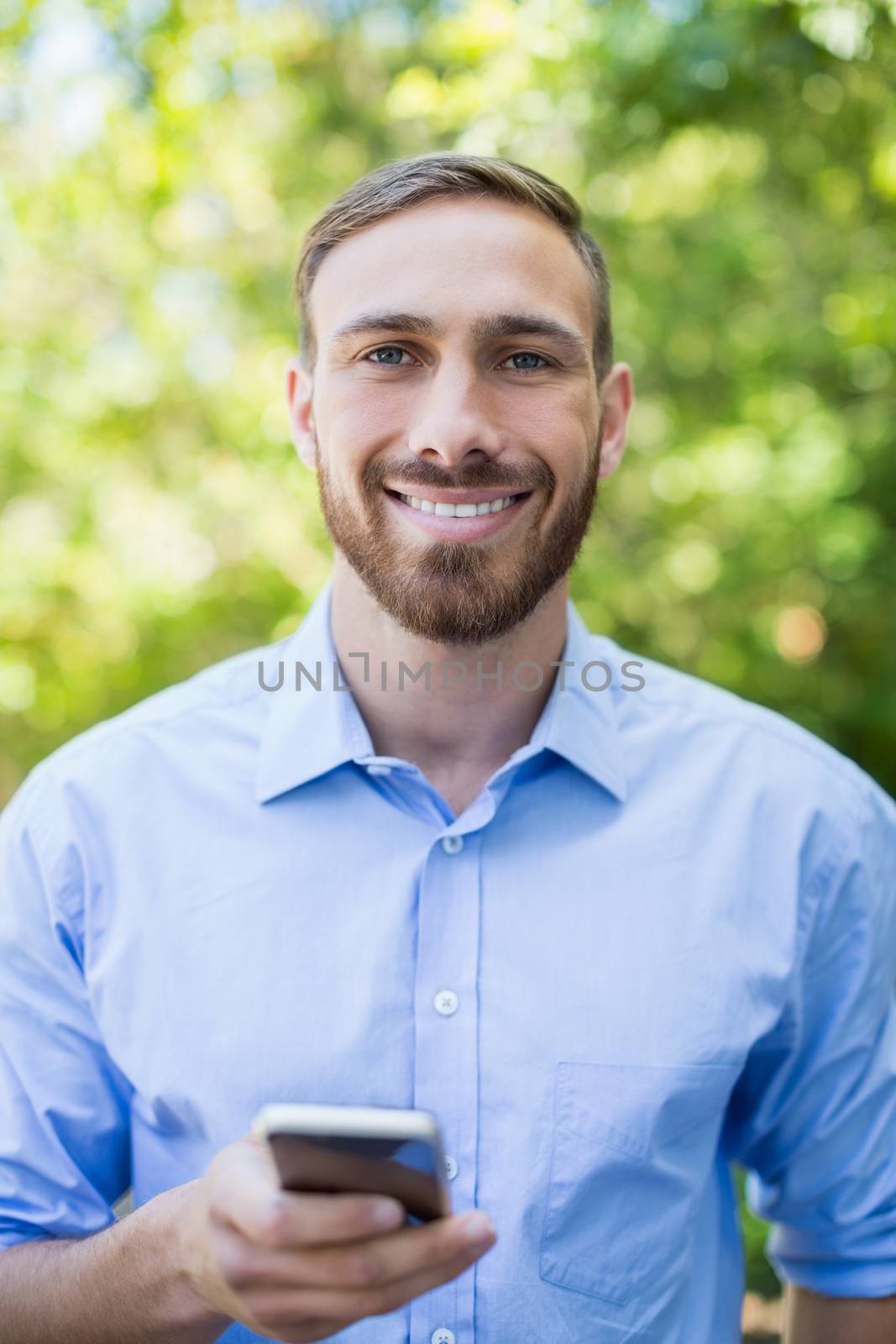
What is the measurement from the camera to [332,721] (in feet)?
5.73

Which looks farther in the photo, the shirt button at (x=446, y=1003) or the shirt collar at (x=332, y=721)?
the shirt collar at (x=332, y=721)

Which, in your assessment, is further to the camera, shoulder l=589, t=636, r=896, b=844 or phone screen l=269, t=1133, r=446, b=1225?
shoulder l=589, t=636, r=896, b=844

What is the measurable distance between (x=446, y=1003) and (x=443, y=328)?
0.97m

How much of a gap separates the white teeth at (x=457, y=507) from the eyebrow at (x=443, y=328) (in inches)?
9.4

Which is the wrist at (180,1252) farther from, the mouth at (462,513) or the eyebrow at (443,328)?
the eyebrow at (443,328)

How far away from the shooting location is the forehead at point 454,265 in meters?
1.65

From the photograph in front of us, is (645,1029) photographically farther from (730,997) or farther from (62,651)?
(62,651)

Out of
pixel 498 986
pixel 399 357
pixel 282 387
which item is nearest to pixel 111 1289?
pixel 498 986

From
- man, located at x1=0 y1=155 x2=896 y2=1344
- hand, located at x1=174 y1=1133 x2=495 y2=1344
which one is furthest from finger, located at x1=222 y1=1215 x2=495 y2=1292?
man, located at x1=0 y1=155 x2=896 y2=1344

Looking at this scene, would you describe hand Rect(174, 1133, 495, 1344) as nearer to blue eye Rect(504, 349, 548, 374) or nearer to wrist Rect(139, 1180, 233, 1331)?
wrist Rect(139, 1180, 233, 1331)

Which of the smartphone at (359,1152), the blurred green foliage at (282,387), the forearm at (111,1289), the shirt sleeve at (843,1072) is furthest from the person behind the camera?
the blurred green foliage at (282,387)

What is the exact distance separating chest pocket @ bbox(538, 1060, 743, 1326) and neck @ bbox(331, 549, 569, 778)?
0.51m

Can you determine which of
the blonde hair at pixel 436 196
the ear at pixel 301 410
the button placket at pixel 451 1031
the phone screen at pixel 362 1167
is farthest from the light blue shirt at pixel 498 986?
the blonde hair at pixel 436 196

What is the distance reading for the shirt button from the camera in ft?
5.17
